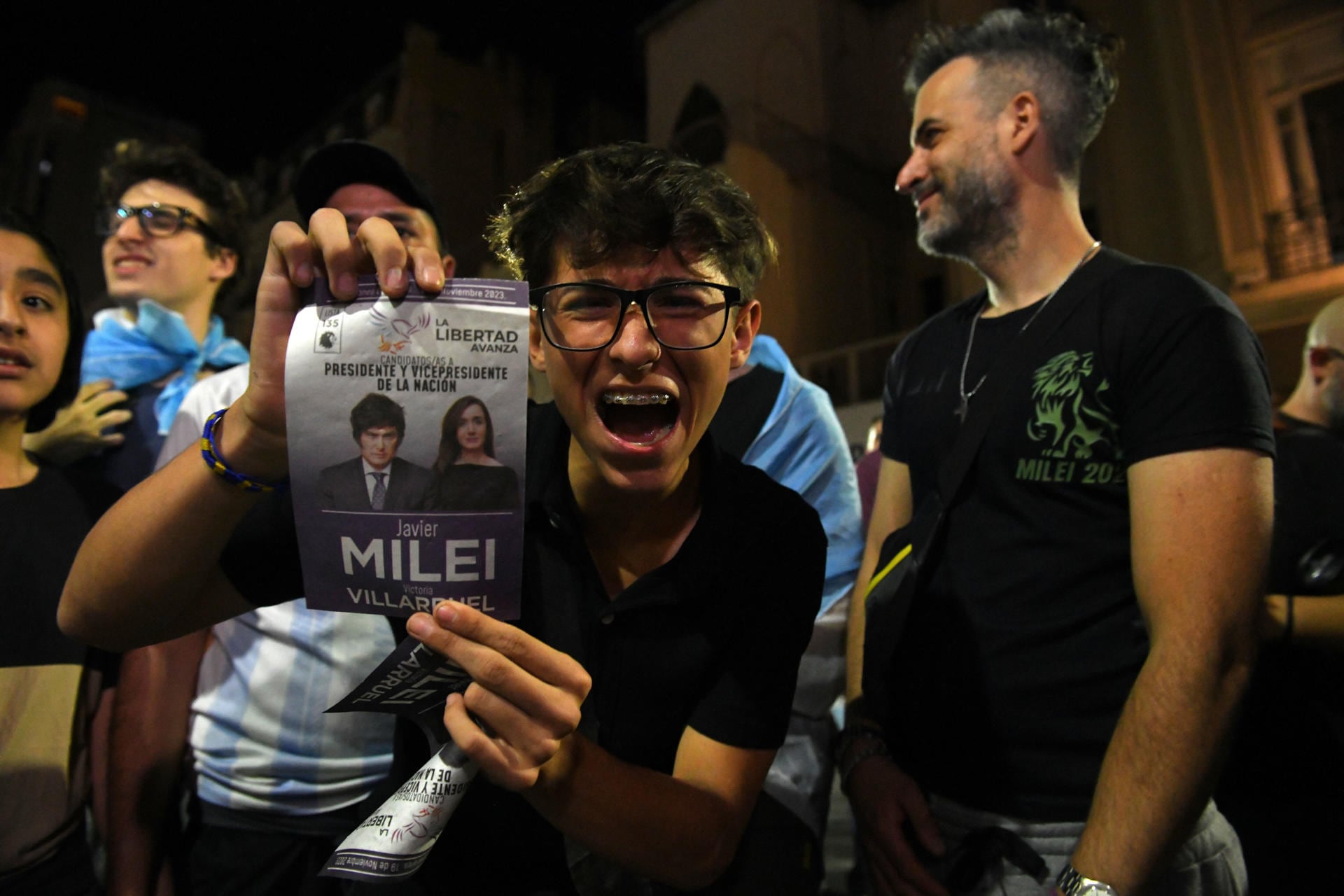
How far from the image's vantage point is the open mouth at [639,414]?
3.84ft

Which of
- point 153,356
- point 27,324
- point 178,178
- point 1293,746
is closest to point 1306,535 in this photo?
point 1293,746

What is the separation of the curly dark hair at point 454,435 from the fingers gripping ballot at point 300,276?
0.46ft

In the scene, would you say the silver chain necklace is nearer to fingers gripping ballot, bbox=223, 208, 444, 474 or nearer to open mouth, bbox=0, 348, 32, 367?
fingers gripping ballot, bbox=223, 208, 444, 474

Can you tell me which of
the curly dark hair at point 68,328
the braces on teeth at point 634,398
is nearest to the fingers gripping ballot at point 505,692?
the braces on teeth at point 634,398

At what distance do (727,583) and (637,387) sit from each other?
381 mm

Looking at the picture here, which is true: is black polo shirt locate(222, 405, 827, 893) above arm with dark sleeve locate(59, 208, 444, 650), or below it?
below

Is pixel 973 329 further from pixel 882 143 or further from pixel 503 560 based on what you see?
pixel 882 143

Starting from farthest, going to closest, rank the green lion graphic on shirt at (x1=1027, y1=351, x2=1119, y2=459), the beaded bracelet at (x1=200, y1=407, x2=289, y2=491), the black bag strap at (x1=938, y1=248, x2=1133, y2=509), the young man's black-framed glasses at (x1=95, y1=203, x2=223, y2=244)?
the young man's black-framed glasses at (x1=95, y1=203, x2=223, y2=244), the black bag strap at (x1=938, y1=248, x2=1133, y2=509), the green lion graphic on shirt at (x1=1027, y1=351, x2=1119, y2=459), the beaded bracelet at (x1=200, y1=407, x2=289, y2=491)

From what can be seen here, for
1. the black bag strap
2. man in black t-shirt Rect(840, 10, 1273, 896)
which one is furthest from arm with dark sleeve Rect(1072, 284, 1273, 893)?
the black bag strap

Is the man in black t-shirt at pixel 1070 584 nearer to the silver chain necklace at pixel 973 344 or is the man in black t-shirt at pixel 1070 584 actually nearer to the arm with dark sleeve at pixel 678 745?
the silver chain necklace at pixel 973 344

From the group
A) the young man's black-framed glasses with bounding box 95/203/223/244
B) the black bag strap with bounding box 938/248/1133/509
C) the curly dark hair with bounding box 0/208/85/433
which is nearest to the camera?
the black bag strap with bounding box 938/248/1133/509

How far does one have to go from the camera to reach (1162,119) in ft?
26.8

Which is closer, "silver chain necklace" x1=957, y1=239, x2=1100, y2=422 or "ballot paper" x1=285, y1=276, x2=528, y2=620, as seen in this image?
"ballot paper" x1=285, y1=276, x2=528, y2=620

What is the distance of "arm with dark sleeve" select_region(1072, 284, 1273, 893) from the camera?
122 cm
